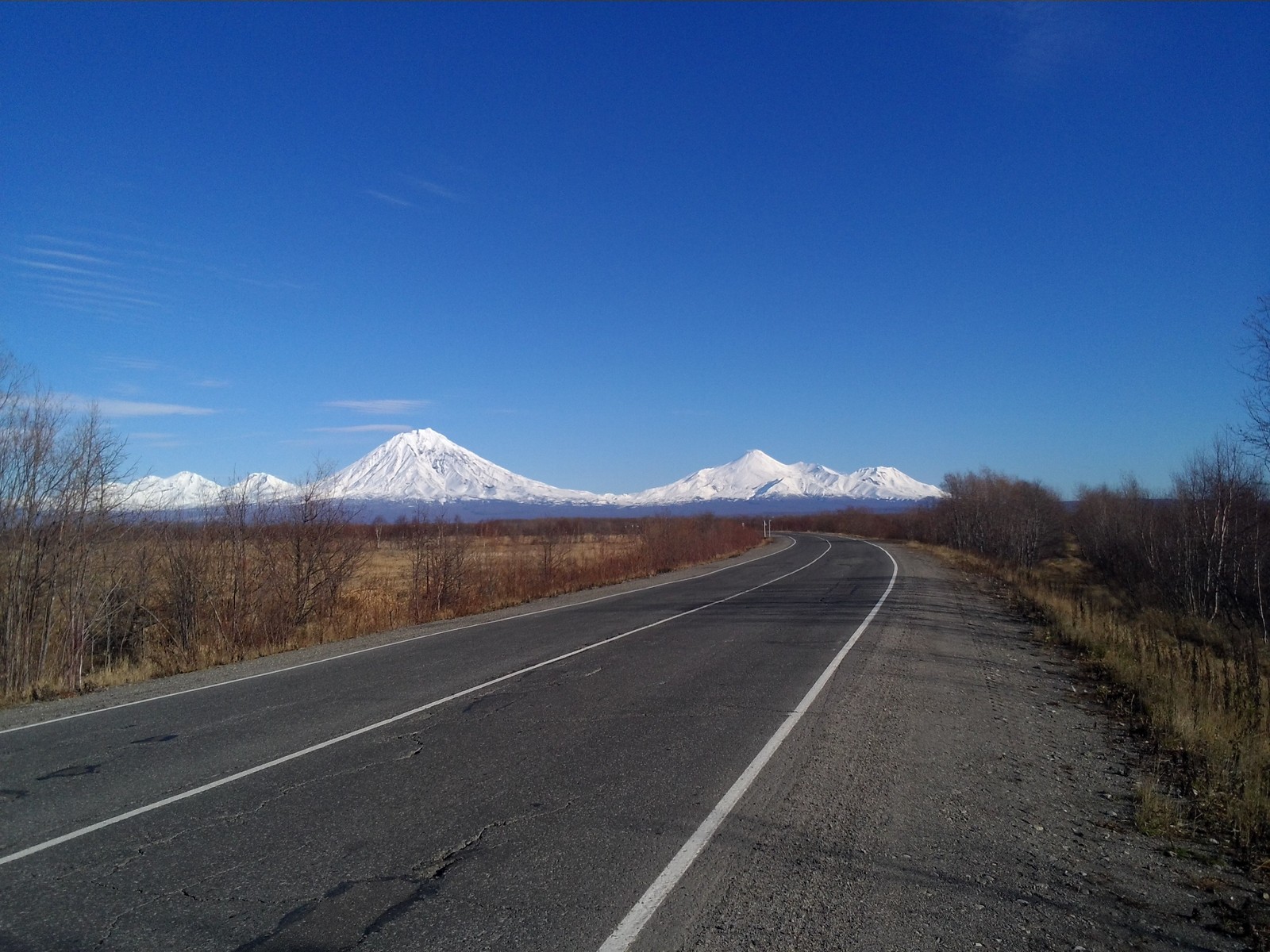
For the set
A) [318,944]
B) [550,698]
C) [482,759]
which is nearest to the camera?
[318,944]

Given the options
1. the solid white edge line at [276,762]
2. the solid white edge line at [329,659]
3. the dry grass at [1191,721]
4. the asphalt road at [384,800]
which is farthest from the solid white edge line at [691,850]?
the solid white edge line at [329,659]

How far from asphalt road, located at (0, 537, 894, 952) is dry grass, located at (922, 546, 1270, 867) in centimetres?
293

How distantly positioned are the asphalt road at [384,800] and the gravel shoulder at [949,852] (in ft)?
1.26

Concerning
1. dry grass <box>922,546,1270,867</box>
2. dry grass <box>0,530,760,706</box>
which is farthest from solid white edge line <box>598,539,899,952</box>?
dry grass <box>0,530,760,706</box>

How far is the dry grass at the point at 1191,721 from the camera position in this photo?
5.43 m

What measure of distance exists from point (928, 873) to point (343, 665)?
9.79 m

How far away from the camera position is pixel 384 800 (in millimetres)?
5750

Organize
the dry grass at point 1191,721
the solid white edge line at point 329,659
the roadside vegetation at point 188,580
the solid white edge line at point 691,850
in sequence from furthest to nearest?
the roadside vegetation at point 188,580, the solid white edge line at point 329,659, the dry grass at point 1191,721, the solid white edge line at point 691,850

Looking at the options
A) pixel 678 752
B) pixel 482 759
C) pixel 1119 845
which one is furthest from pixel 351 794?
pixel 1119 845

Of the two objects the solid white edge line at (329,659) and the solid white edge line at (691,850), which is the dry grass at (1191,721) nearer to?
the solid white edge line at (691,850)

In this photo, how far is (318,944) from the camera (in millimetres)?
3760

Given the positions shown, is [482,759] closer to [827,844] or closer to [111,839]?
[111,839]

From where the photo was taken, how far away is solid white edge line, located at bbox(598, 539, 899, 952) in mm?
3824

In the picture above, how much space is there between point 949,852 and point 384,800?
12.8ft
